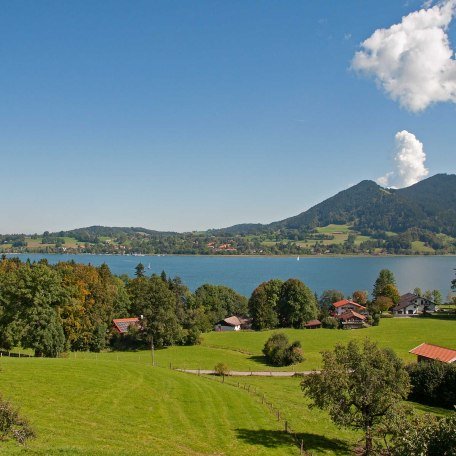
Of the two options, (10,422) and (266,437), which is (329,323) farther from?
(10,422)

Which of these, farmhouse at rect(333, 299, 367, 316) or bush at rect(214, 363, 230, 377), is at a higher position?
bush at rect(214, 363, 230, 377)

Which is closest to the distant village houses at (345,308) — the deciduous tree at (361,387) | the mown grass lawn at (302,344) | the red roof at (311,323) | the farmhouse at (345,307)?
the farmhouse at (345,307)

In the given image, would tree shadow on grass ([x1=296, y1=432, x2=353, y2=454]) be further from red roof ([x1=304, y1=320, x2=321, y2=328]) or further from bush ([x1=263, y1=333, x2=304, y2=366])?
red roof ([x1=304, y1=320, x2=321, y2=328])

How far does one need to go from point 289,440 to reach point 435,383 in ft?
67.7

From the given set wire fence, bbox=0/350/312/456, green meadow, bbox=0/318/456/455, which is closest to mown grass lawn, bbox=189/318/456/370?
wire fence, bbox=0/350/312/456

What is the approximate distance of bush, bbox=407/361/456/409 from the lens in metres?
38.2

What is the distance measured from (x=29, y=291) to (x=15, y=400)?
2424cm

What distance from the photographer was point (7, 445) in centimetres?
1709

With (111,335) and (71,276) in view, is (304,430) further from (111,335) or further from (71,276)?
(111,335)

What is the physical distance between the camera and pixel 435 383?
38.8m

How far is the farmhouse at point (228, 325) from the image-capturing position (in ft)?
313

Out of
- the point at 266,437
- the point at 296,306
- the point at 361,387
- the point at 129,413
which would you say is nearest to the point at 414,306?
the point at 296,306

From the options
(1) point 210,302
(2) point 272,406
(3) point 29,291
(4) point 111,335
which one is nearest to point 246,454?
(2) point 272,406

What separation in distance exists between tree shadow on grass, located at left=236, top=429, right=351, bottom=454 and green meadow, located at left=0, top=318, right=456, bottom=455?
2.5 inches
